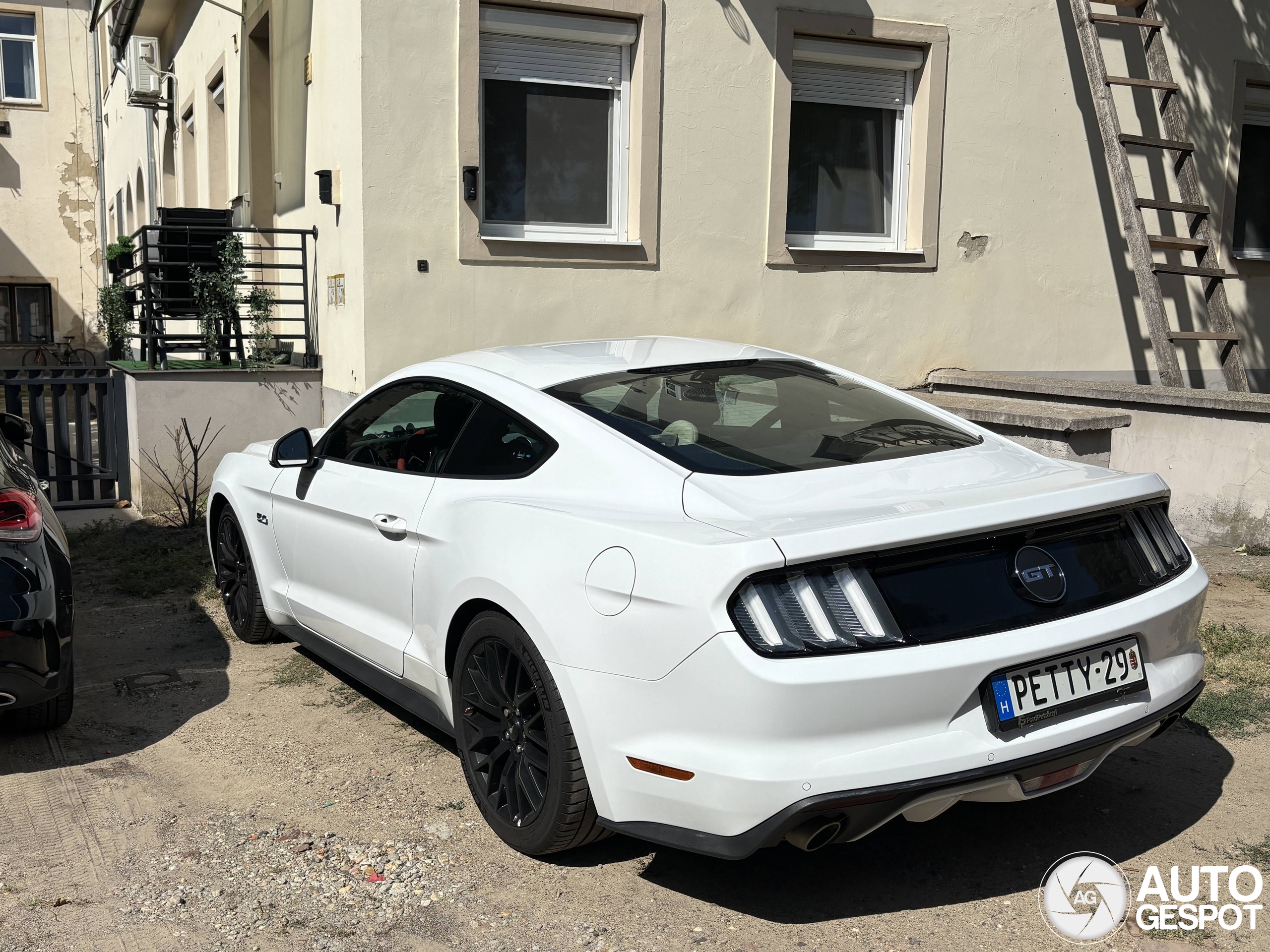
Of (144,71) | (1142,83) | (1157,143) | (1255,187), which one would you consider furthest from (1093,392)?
(144,71)

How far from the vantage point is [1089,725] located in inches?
115

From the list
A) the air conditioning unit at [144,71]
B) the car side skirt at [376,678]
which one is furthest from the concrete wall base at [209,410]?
the air conditioning unit at [144,71]

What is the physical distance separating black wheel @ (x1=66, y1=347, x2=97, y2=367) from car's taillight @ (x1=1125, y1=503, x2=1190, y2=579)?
72.7 ft

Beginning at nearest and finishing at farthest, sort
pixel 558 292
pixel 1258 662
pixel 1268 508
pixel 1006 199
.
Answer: pixel 1258 662 → pixel 1268 508 → pixel 558 292 → pixel 1006 199

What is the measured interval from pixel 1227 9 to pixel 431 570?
9.92 meters

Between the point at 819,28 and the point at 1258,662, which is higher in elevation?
the point at 819,28

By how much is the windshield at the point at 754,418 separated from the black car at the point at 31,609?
188 centimetres

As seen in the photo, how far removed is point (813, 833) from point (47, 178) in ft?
79.8

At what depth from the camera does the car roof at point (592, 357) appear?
384 centimetres

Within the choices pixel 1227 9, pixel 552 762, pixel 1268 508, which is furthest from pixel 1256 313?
pixel 552 762

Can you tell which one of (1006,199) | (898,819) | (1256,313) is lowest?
(898,819)

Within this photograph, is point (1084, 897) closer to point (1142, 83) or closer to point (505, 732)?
point (505, 732)

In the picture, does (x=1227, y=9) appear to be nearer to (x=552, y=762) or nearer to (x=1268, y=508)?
(x=1268, y=508)

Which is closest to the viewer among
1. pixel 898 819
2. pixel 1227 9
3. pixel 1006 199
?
pixel 898 819
